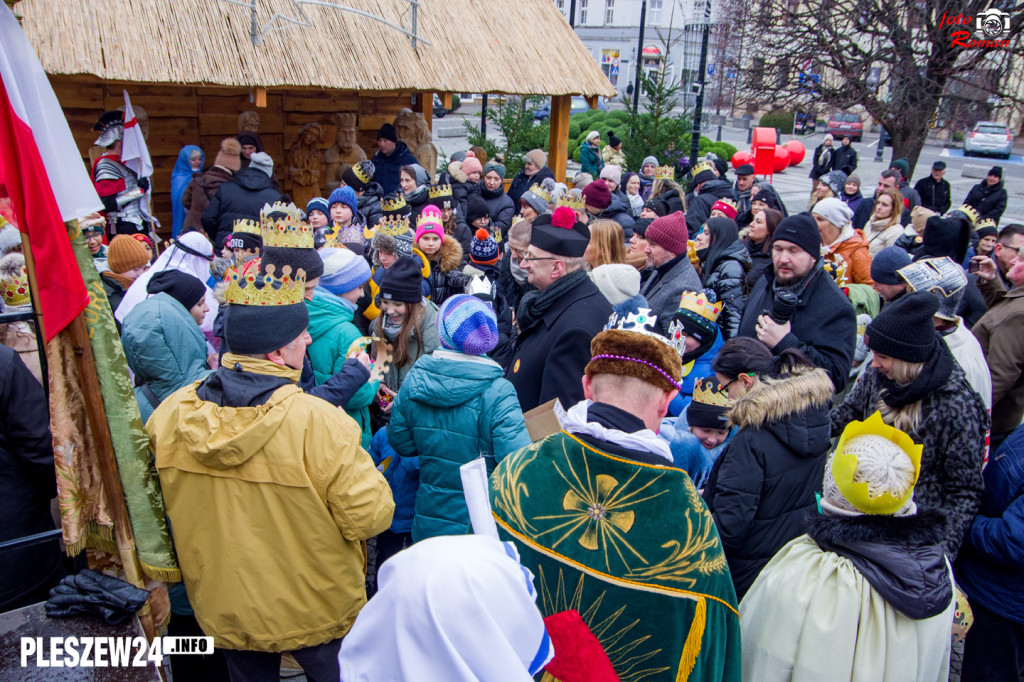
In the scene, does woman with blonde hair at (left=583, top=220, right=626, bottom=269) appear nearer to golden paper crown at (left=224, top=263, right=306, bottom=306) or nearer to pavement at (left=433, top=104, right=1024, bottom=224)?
golden paper crown at (left=224, top=263, right=306, bottom=306)

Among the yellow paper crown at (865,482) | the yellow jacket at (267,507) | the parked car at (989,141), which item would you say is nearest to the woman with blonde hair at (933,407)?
the yellow paper crown at (865,482)

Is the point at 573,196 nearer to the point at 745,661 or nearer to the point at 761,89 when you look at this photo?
the point at 745,661

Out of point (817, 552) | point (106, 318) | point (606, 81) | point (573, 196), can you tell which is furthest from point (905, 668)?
point (606, 81)

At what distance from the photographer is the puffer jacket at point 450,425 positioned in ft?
10.5

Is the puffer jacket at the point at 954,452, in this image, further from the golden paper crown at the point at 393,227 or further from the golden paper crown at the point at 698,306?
the golden paper crown at the point at 393,227

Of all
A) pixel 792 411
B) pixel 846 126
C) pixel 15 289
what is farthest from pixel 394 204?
pixel 846 126

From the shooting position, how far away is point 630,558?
206 cm

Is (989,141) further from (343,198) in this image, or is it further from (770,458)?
(770,458)

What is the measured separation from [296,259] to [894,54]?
52.7ft

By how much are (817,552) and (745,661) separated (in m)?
0.46

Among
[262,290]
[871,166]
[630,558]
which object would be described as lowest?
[871,166]

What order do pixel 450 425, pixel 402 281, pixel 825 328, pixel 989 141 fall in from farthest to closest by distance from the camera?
pixel 989 141
pixel 825 328
pixel 402 281
pixel 450 425

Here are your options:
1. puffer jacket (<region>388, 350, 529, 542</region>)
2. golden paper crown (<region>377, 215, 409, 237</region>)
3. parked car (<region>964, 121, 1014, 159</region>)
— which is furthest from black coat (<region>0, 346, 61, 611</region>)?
parked car (<region>964, 121, 1014, 159</region>)

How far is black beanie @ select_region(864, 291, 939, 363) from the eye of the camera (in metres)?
3.14
